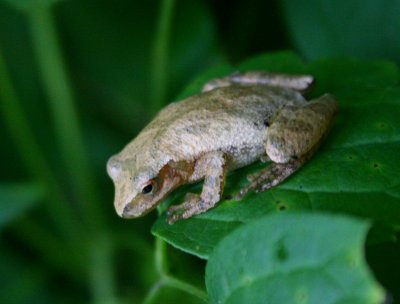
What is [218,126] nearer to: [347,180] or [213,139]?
[213,139]

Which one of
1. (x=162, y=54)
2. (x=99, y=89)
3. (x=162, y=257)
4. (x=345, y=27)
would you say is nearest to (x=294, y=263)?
(x=162, y=257)

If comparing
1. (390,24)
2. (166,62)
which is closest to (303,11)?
(390,24)

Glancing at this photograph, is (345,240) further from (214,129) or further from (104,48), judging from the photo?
(104,48)

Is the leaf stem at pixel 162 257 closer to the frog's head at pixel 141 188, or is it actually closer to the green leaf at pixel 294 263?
the frog's head at pixel 141 188

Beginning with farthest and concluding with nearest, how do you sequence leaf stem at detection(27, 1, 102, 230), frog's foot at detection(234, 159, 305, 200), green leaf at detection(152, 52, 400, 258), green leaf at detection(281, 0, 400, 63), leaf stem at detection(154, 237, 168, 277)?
leaf stem at detection(27, 1, 102, 230)
green leaf at detection(281, 0, 400, 63)
leaf stem at detection(154, 237, 168, 277)
frog's foot at detection(234, 159, 305, 200)
green leaf at detection(152, 52, 400, 258)

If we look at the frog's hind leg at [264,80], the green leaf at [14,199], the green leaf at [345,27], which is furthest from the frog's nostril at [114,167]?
the green leaf at [345,27]

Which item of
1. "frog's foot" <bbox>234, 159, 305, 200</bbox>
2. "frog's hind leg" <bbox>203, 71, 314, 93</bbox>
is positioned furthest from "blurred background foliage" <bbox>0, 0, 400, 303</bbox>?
"frog's foot" <bbox>234, 159, 305, 200</bbox>

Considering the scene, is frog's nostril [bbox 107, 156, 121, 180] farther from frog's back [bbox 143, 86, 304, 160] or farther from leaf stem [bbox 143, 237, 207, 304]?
leaf stem [bbox 143, 237, 207, 304]
